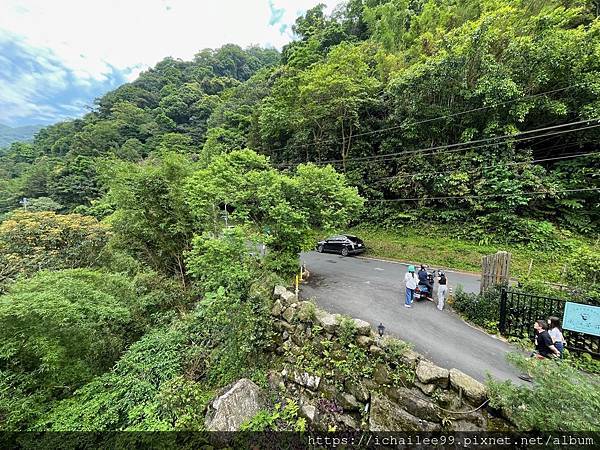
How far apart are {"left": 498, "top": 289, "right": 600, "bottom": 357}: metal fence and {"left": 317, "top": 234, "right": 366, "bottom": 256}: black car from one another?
8293 millimetres

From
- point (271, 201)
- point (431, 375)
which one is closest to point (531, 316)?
point (431, 375)

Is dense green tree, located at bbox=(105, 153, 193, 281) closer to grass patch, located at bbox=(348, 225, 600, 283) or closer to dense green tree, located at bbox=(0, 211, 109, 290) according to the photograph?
dense green tree, located at bbox=(0, 211, 109, 290)

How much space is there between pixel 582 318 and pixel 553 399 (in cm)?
369

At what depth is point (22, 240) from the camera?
8422mm

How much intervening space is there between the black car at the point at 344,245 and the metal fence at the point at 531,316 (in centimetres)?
829

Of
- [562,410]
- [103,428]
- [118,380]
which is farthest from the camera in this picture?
[118,380]

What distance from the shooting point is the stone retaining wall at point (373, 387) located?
127 inches

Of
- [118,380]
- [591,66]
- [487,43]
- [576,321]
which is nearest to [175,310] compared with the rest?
[118,380]

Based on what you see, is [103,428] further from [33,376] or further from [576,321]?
[576,321]

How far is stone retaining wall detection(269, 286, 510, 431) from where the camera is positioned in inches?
127

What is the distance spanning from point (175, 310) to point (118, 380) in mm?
2984

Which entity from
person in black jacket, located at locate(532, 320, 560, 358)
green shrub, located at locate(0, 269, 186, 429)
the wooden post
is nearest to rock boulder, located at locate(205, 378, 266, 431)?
green shrub, located at locate(0, 269, 186, 429)

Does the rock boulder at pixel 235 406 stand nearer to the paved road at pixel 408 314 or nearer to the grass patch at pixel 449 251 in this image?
the paved road at pixel 408 314

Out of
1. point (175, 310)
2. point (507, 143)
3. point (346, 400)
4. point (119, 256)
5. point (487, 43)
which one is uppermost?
point (487, 43)
